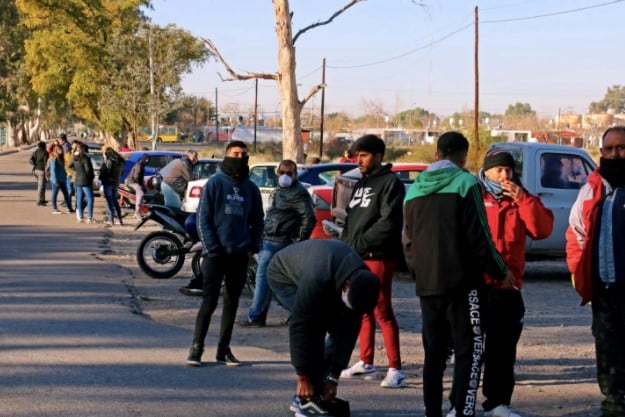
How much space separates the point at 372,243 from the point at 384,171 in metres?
0.58

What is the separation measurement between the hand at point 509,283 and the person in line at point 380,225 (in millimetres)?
1238

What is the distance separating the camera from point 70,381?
7.70 m

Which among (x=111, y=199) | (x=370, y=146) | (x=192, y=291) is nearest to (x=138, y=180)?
(x=111, y=199)

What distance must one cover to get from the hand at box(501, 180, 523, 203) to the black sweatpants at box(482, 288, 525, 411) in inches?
25.5

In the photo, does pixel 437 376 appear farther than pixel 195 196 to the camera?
Answer: No

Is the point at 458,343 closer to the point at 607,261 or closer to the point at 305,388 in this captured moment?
the point at 305,388

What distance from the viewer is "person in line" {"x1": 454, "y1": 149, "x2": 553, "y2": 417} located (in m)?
6.86

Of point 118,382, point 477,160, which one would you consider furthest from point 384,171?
point 477,160

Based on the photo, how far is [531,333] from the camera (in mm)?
10625

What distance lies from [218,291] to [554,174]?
7.31 metres

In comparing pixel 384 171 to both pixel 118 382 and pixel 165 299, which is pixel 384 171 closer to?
pixel 118 382

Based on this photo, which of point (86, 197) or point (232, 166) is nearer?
point (232, 166)

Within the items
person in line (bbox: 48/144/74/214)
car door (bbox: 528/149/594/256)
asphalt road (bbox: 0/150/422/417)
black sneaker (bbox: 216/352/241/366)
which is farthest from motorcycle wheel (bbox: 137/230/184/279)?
person in line (bbox: 48/144/74/214)

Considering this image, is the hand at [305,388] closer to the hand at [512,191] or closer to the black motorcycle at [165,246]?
the hand at [512,191]
